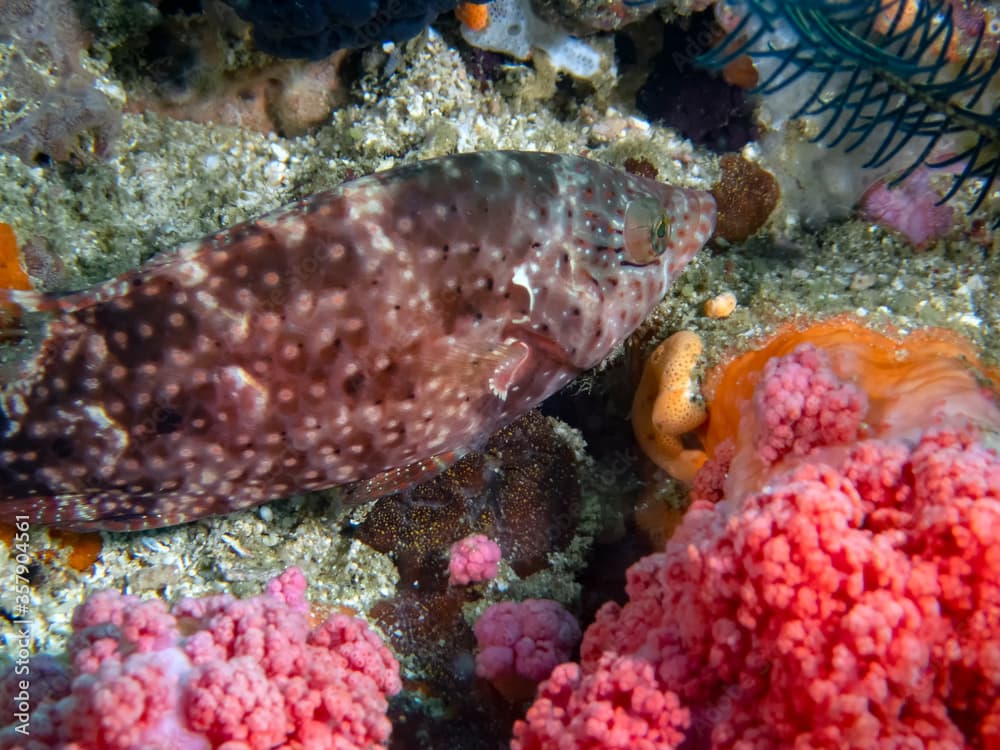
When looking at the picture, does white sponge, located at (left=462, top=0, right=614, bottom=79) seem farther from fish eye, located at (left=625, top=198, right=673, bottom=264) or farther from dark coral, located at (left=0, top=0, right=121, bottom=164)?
dark coral, located at (left=0, top=0, right=121, bottom=164)

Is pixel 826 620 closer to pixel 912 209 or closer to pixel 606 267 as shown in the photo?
pixel 606 267

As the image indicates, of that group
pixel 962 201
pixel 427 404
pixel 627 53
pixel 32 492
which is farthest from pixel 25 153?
pixel 962 201

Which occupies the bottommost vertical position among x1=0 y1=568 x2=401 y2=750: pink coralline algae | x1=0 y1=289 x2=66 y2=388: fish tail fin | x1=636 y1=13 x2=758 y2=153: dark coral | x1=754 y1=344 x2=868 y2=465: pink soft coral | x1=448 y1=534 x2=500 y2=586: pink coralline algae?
x1=0 y1=568 x2=401 y2=750: pink coralline algae

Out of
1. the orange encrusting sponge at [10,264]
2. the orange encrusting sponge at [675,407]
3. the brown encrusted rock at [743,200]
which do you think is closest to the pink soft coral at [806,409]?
the orange encrusting sponge at [675,407]

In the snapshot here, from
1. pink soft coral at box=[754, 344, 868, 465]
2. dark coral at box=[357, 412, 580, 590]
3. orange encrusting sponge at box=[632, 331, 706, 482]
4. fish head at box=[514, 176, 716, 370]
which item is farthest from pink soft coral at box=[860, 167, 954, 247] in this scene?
dark coral at box=[357, 412, 580, 590]

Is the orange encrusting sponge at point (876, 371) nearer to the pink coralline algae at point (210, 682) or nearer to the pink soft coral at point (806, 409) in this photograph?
the pink soft coral at point (806, 409)

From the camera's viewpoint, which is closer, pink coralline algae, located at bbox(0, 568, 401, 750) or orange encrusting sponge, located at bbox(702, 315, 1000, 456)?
pink coralline algae, located at bbox(0, 568, 401, 750)

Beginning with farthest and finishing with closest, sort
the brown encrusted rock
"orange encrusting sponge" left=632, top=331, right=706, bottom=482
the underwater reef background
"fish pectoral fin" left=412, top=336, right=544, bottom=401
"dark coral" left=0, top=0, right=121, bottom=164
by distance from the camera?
the brown encrusted rock → "dark coral" left=0, top=0, right=121, bottom=164 → "orange encrusting sponge" left=632, top=331, right=706, bottom=482 → "fish pectoral fin" left=412, top=336, right=544, bottom=401 → the underwater reef background

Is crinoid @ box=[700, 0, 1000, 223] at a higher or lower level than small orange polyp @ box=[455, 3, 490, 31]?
higher
